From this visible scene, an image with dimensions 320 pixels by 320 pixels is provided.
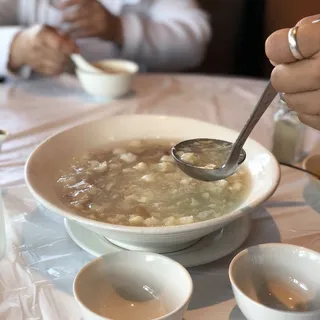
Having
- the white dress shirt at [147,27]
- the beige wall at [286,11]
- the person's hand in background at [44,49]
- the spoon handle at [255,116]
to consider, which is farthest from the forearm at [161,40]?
the spoon handle at [255,116]

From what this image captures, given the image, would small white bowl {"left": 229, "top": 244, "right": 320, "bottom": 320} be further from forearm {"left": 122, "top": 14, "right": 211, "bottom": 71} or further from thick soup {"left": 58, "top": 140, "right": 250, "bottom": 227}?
forearm {"left": 122, "top": 14, "right": 211, "bottom": 71}

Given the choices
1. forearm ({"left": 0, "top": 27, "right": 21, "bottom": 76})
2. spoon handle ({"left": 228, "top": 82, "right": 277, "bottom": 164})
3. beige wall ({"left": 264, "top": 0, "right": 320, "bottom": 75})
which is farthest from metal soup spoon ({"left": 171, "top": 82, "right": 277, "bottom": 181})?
beige wall ({"left": 264, "top": 0, "right": 320, "bottom": 75})

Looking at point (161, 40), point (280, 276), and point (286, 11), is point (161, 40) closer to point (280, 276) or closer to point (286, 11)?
point (286, 11)

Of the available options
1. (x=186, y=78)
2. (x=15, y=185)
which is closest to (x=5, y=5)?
(x=186, y=78)

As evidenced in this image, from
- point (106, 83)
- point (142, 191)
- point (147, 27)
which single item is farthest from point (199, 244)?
point (147, 27)

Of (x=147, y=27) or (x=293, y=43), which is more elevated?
(x=293, y=43)

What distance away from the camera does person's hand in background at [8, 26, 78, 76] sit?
1.54 m

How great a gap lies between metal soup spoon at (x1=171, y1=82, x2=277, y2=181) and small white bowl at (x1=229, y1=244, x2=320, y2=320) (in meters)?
0.19

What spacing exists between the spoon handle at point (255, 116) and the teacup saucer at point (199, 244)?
0.38ft

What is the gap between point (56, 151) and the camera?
3.03ft

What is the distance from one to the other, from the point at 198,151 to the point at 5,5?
127 centimetres

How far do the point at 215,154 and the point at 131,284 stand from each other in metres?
0.33

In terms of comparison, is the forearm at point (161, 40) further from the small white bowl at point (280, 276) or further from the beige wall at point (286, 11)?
the small white bowl at point (280, 276)

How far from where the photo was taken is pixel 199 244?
0.80 metres
